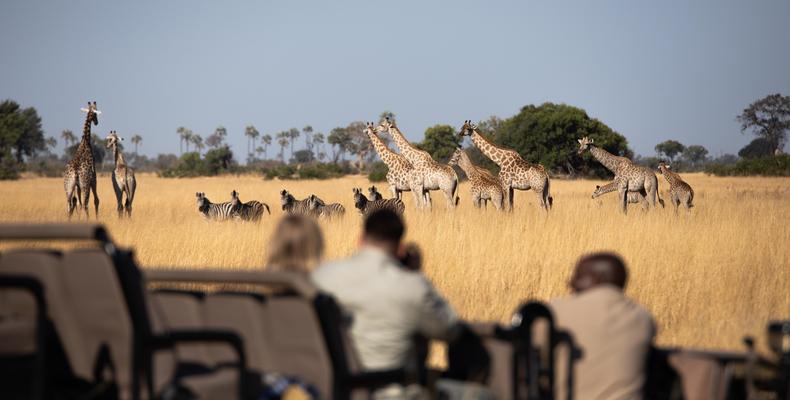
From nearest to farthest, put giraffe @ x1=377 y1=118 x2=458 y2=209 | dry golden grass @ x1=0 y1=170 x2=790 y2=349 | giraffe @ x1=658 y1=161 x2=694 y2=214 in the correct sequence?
dry golden grass @ x1=0 y1=170 x2=790 y2=349, giraffe @ x1=377 y1=118 x2=458 y2=209, giraffe @ x1=658 y1=161 x2=694 y2=214

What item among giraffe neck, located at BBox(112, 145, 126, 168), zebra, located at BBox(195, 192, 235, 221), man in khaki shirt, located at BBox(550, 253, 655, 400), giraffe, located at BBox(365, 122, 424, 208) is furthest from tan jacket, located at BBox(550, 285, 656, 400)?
giraffe neck, located at BBox(112, 145, 126, 168)

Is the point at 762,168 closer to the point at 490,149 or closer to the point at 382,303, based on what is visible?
the point at 490,149

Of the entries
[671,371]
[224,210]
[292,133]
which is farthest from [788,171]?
[292,133]

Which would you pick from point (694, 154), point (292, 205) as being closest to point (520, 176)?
point (292, 205)

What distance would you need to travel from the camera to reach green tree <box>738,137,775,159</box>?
90.7 m

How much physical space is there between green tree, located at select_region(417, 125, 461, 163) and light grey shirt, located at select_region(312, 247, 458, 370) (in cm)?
5735

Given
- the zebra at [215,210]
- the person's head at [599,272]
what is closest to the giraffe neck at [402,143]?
the zebra at [215,210]

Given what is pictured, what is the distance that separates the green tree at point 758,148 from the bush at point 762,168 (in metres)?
36.1

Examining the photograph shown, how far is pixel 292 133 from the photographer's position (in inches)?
5915

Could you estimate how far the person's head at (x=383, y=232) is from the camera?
3428 millimetres

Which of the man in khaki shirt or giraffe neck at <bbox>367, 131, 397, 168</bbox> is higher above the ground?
giraffe neck at <bbox>367, 131, 397, 168</bbox>

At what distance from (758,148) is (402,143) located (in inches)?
3166

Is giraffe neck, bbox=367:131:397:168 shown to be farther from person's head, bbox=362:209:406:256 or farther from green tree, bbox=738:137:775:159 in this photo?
green tree, bbox=738:137:775:159

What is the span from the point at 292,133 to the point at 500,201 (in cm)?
13217
